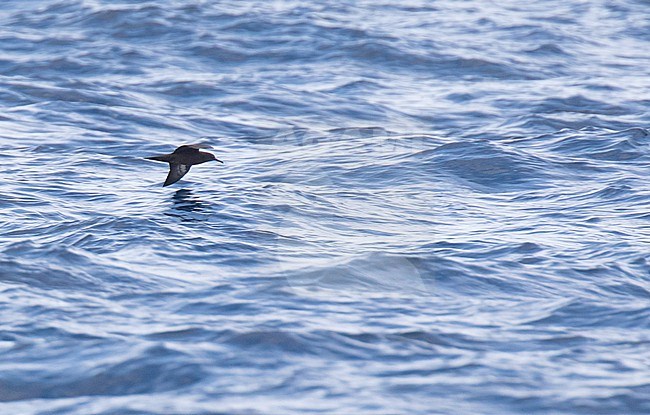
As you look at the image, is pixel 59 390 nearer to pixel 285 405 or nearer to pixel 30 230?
pixel 285 405

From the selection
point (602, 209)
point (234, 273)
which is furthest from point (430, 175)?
point (234, 273)

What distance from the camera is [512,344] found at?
8.16m

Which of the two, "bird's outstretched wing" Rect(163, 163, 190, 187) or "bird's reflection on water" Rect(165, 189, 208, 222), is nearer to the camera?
"bird's reflection on water" Rect(165, 189, 208, 222)

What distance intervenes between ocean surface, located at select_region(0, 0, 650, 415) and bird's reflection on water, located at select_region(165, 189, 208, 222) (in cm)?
6

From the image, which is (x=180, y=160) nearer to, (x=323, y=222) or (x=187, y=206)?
(x=187, y=206)

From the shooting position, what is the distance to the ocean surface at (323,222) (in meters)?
7.67

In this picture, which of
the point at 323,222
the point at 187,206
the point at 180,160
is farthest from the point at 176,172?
the point at 323,222

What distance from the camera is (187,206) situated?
40.2 ft

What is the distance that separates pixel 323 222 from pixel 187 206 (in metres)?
1.63

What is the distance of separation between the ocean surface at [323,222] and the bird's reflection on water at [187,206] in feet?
0.18

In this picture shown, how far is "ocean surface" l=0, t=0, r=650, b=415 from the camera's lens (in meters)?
7.67

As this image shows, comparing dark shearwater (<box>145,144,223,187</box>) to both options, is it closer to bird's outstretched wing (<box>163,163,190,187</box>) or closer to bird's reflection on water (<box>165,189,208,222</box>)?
bird's outstretched wing (<box>163,163,190,187</box>)

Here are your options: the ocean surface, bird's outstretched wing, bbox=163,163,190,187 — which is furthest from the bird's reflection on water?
bird's outstretched wing, bbox=163,163,190,187

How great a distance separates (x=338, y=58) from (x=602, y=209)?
407 inches
